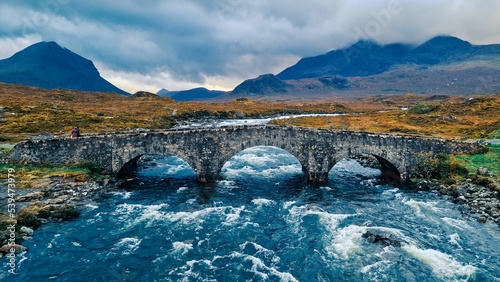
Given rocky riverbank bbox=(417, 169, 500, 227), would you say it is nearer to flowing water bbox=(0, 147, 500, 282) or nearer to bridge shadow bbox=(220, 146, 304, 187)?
flowing water bbox=(0, 147, 500, 282)

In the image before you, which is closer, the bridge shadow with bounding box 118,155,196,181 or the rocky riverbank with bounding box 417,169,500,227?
the rocky riverbank with bounding box 417,169,500,227

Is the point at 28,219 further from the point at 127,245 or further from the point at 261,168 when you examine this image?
the point at 261,168

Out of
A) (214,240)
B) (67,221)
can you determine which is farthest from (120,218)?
(214,240)

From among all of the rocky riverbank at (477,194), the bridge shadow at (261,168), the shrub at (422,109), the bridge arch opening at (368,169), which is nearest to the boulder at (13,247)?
the bridge shadow at (261,168)

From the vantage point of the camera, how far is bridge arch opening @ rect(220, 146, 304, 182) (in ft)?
133

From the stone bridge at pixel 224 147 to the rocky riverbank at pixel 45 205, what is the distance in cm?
387

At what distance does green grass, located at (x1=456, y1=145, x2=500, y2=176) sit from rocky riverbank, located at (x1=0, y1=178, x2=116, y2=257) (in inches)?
1495

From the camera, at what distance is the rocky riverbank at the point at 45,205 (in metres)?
22.2

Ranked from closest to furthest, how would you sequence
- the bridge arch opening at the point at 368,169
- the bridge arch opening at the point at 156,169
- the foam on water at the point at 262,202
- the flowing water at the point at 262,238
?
the flowing water at the point at 262,238 < the foam on water at the point at 262,202 < the bridge arch opening at the point at 368,169 < the bridge arch opening at the point at 156,169

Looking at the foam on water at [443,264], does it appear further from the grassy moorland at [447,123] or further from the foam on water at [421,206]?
the grassy moorland at [447,123]

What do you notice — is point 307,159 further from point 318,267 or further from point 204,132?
point 318,267

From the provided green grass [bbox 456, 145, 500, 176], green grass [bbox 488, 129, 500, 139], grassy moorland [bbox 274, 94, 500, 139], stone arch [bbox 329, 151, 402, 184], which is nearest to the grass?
stone arch [bbox 329, 151, 402, 184]

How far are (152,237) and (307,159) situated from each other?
1955 centimetres

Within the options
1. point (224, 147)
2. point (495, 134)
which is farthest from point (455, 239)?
point (495, 134)
